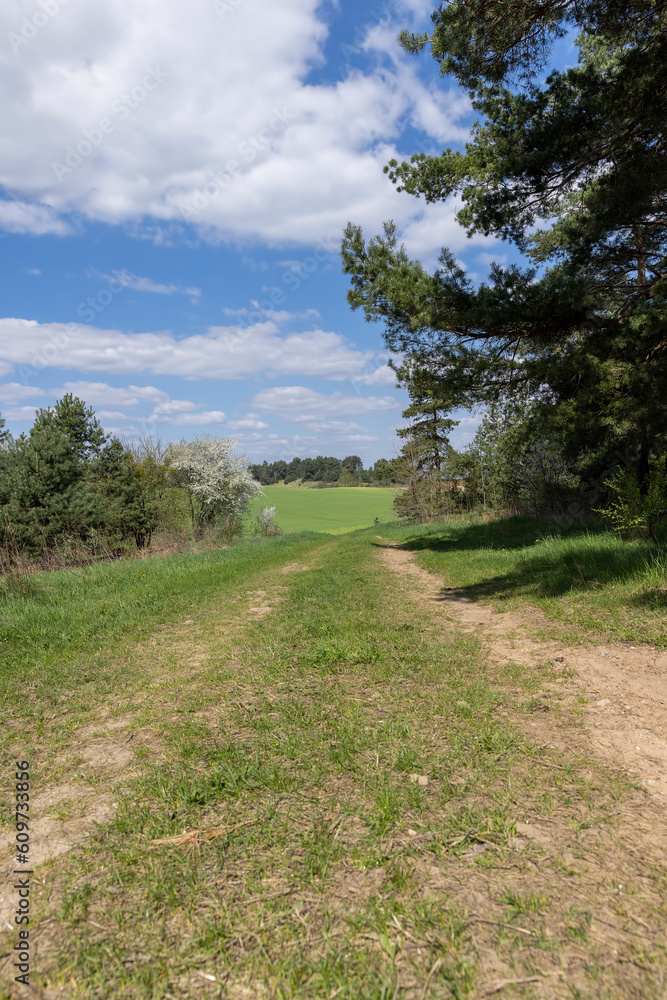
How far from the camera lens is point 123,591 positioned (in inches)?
351

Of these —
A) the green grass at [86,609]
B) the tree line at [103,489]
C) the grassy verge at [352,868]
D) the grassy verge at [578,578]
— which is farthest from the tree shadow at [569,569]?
the tree line at [103,489]

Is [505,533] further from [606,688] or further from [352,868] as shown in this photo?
[352,868]

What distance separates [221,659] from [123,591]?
15.1 ft

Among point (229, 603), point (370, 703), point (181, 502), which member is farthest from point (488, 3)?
point (181, 502)

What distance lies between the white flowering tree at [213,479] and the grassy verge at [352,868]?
24.3 meters

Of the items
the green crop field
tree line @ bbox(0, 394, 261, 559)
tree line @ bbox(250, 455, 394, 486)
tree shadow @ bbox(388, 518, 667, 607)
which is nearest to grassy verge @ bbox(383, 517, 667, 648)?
tree shadow @ bbox(388, 518, 667, 607)

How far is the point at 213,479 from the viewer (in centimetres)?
2831

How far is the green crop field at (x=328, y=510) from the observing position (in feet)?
154

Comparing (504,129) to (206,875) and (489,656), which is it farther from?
(206,875)

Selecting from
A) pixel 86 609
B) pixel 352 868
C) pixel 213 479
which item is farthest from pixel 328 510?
pixel 352 868

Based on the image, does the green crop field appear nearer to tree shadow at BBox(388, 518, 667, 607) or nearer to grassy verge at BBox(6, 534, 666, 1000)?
tree shadow at BBox(388, 518, 667, 607)

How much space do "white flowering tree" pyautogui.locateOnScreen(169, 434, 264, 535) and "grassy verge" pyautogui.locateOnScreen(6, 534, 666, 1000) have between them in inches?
957

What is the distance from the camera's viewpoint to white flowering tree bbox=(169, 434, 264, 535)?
28.0 m

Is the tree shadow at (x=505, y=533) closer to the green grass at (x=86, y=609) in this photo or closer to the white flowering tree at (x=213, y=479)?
the green grass at (x=86, y=609)
